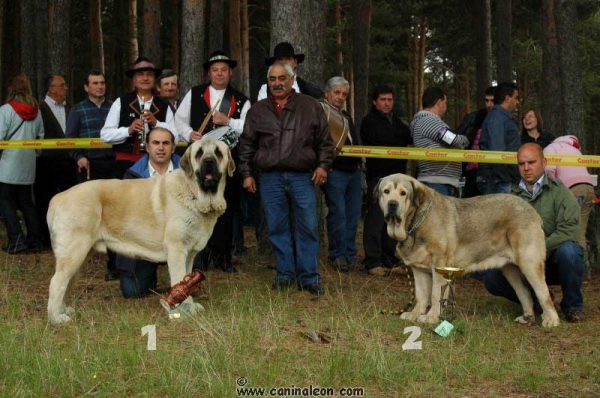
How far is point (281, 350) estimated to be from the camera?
5797 mm

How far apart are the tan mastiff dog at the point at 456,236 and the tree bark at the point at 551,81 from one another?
709cm

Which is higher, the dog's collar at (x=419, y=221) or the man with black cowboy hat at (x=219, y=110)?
the man with black cowboy hat at (x=219, y=110)

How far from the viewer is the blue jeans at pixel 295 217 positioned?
8.30 metres

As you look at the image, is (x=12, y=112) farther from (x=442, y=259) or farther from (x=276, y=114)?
(x=442, y=259)

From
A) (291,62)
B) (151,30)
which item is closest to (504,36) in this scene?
(151,30)

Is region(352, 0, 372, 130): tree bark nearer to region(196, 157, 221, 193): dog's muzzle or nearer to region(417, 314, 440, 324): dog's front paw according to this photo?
region(196, 157, 221, 193): dog's muzzle

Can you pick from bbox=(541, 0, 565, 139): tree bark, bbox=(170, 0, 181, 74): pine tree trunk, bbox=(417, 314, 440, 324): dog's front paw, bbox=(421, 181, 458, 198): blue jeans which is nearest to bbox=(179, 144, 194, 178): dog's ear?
bbox=(417, 314, 440, 324): dog's front paw

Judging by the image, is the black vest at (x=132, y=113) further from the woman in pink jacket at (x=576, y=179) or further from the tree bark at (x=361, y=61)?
the tree bark at (x=361, y=61)

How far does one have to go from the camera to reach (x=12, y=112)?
35.3ft

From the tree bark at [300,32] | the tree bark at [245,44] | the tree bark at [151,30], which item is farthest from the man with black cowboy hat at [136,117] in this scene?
the tree bark at [245,44]

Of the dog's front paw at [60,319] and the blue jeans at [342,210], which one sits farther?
the blue jeans at [342,210]

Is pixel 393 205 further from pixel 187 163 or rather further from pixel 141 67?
pixel 141 67

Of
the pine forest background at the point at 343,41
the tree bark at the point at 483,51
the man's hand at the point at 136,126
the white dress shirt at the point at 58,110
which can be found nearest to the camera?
the man's hand at the point at 136,126

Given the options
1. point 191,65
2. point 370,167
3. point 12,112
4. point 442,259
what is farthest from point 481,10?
point 442,259
